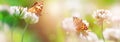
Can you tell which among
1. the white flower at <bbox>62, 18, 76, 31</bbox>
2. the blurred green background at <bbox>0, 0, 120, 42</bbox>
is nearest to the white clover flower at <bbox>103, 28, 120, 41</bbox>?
the blurred green background at <bbox>0, 0, 120, 42</bbox>

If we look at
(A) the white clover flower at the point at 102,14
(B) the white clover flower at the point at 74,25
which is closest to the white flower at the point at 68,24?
(B) the white clover flower at the point at 74,25

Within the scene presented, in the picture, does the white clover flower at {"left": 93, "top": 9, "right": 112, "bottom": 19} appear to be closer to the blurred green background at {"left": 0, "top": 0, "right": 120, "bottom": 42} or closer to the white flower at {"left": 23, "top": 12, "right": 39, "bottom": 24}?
the blurred green background at {"left": 0, "top": 0, "right": 120, "bottom": 42}

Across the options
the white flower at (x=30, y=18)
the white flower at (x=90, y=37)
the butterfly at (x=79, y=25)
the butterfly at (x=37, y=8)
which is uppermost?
the butterfly at (x=37, y=8)

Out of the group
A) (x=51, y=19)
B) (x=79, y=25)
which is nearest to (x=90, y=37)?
(x=79, y=25)

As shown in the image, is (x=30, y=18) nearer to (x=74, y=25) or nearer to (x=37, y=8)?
(x=37, y=8)

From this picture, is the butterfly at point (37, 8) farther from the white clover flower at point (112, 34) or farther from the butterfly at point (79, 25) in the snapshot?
the white clover flower at point (112, 34)

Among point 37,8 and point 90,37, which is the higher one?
point 37,8

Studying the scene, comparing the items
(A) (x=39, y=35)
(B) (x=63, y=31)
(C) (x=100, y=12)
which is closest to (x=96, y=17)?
(C) (x=100, y=12)
